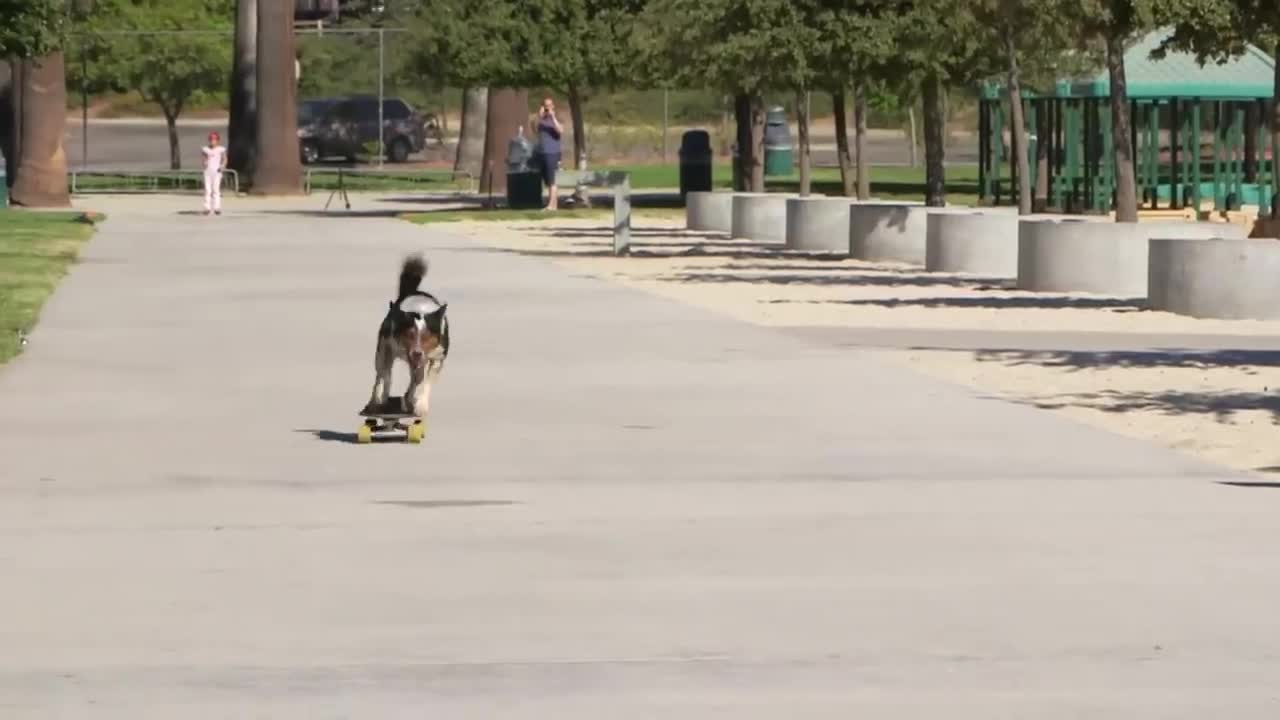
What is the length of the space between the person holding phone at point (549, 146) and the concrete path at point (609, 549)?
30.0m

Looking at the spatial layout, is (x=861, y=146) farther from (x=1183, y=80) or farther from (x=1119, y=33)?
(x=1183, y=80)

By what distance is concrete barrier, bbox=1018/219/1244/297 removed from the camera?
2725 cm

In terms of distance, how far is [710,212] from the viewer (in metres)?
43.4

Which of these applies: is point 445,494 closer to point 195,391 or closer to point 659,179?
point 195,391

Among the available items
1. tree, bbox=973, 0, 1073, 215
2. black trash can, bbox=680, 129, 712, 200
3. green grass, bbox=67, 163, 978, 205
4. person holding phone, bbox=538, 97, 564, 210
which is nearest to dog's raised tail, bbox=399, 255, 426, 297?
tree, bbox=973, 0, 1073, 215

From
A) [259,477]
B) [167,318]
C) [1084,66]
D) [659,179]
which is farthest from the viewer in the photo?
[659,179]

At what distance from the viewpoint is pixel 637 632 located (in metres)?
9.10

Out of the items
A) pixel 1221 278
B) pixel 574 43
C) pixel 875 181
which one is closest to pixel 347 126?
pixel 875 181

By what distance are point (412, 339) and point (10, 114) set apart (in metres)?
48.7

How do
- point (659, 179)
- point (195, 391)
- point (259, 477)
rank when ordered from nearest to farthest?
1. point (259, 477)
2. point (195, 391)
3. point (659, 179)

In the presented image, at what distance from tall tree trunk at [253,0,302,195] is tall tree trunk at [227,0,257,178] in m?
4.17

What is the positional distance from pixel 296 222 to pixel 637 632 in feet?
122

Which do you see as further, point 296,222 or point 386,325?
point 296,222

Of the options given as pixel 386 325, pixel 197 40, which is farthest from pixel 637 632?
pixel 197 40
